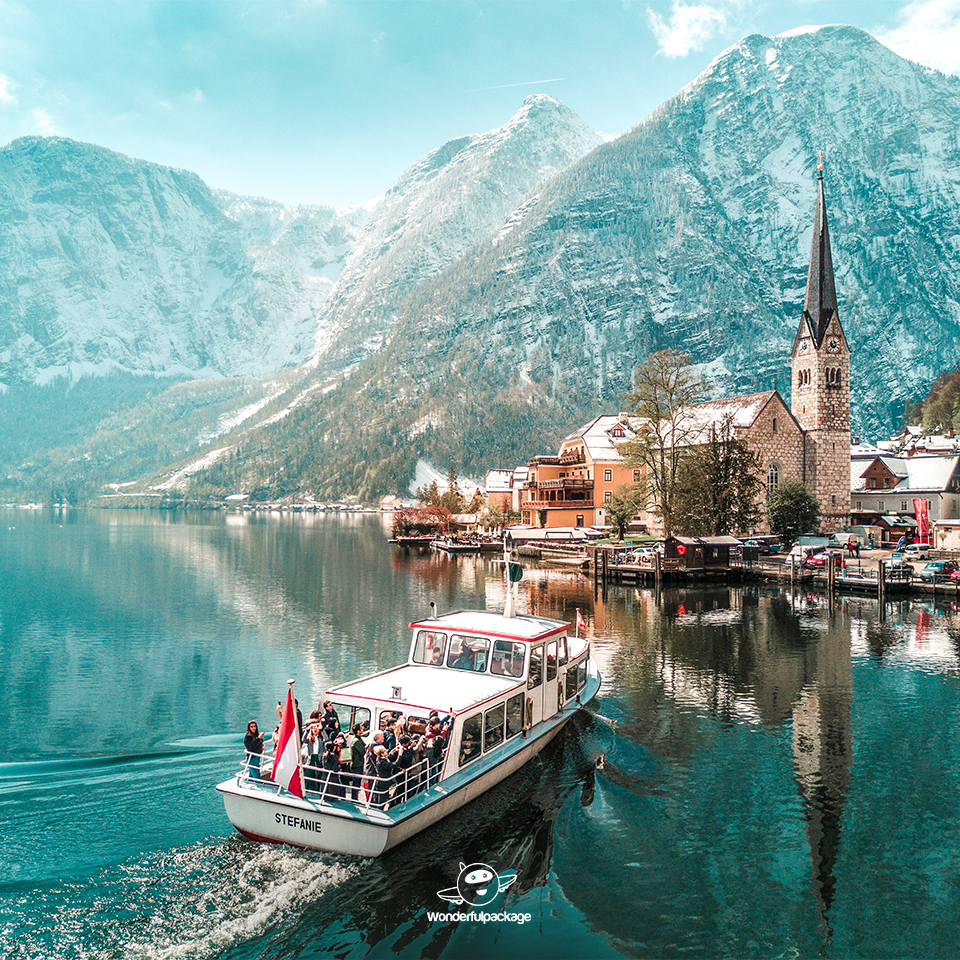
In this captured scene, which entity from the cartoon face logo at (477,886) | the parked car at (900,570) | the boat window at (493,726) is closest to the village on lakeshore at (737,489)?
the parked car at (900,570)

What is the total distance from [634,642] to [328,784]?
2997cm

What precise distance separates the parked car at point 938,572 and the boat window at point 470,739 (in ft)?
178

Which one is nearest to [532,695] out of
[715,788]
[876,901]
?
[715,788]

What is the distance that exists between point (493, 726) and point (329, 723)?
505 centimetres

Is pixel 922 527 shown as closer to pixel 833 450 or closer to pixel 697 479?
pixel 833 450

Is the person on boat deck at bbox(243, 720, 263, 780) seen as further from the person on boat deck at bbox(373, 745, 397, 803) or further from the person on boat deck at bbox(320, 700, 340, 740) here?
the person on boat deck at bbox(373, 745, 397, 803)

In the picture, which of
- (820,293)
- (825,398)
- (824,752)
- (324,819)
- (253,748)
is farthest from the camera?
(820,293)

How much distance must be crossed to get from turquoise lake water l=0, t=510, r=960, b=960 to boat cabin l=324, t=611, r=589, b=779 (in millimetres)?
1877

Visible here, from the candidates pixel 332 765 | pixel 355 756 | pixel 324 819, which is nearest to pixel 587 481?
pixel 355 756

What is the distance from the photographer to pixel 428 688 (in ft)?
74.4

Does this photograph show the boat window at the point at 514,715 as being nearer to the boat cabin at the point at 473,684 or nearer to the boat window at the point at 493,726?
the boat cabin at the point at 473,684

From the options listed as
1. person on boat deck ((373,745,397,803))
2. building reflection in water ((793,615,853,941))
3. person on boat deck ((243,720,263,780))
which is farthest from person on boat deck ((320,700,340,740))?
building reflection in water ((793,615,853,941))

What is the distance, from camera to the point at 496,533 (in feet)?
416

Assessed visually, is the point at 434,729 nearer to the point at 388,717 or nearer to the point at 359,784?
the point at 388,717
